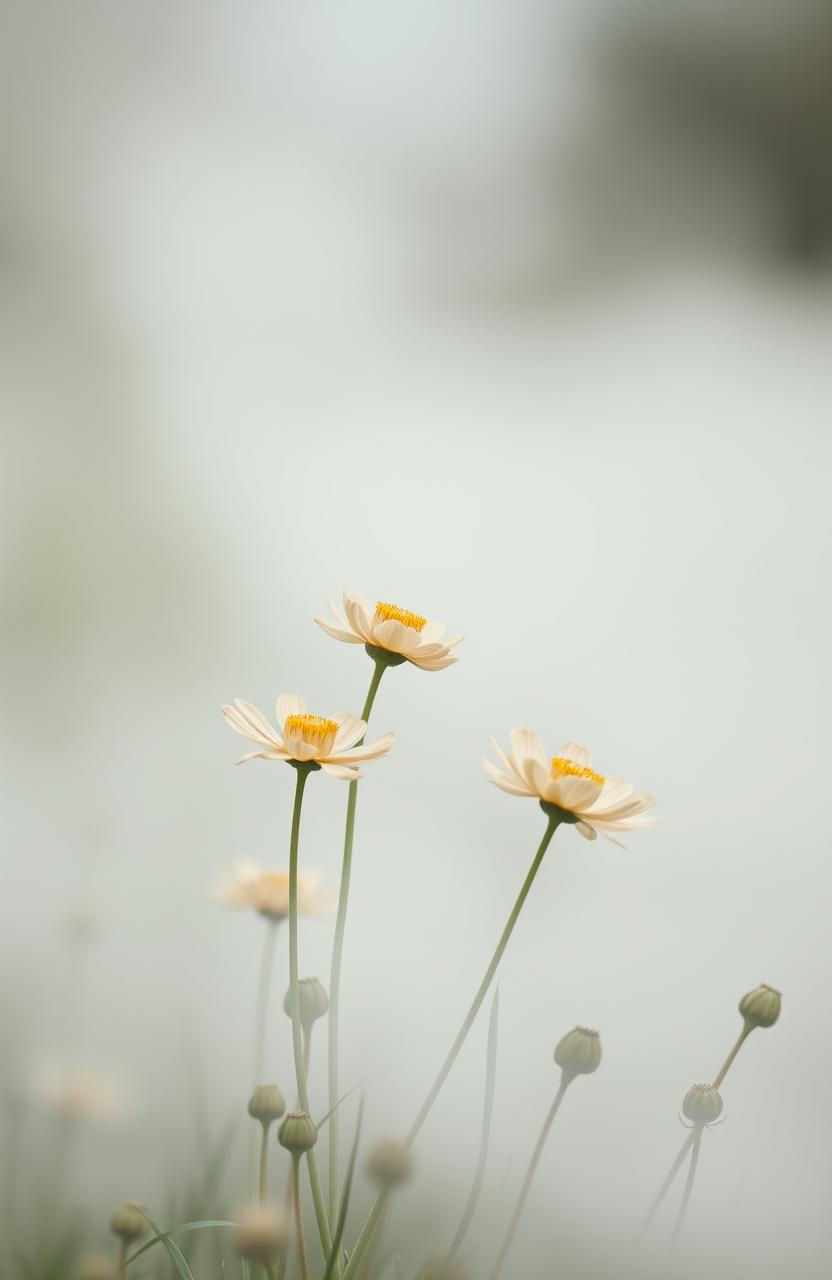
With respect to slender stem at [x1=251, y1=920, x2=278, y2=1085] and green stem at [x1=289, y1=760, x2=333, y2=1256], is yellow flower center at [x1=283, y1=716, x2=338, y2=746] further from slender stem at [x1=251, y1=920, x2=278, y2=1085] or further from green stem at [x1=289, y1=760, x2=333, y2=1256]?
slender stem at [x1=251, y1=920, x2=278, y2=1085]

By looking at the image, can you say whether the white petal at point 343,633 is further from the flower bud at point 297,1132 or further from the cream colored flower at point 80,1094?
the cream colored flower at point 80,1094

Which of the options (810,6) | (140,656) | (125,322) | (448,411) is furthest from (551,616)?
(810,6)

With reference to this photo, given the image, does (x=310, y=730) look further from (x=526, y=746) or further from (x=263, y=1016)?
(x=263, y=1016)

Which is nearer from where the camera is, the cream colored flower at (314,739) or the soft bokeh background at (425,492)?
the cream colored flower at (314,739)

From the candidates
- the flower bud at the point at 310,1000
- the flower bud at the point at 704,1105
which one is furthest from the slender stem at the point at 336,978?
the flower bud at the point at 704,1105

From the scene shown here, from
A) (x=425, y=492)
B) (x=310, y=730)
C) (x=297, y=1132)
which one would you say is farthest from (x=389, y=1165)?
(x=425, y=492)

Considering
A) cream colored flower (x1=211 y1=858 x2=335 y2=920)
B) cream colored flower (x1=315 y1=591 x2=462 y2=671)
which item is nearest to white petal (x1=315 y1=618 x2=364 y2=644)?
cream colored flower (x1=315 y1=591 x2=462 y2=671)

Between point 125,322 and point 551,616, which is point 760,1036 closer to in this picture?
point 551,616
